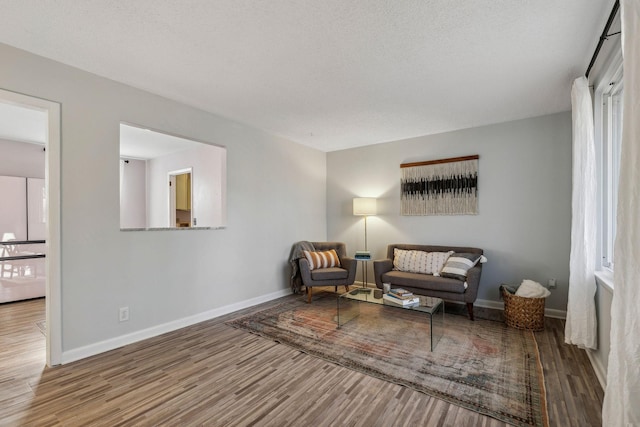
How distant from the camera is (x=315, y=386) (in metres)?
2.19

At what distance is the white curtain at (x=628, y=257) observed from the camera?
1.14 metres

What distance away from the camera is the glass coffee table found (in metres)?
2.87

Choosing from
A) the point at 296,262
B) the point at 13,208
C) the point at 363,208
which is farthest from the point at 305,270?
the point at 13,208

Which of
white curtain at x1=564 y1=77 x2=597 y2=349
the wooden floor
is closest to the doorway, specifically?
the wooden floor

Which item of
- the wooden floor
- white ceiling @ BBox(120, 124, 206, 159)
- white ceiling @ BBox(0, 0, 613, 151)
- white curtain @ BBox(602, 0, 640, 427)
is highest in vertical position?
white ceiling @ BBox(0, 0, 613, 151)

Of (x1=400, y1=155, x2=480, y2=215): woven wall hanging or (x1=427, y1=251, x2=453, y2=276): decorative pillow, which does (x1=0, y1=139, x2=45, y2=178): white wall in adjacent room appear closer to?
(x1=400, y1=155, x2=480, y2=215): woven wall hanging

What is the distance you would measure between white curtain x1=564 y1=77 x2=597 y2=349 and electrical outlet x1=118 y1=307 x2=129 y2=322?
400cm

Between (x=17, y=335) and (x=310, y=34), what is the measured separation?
4174 mm

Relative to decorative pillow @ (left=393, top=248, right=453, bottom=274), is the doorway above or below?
above

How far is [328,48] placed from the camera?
229cm

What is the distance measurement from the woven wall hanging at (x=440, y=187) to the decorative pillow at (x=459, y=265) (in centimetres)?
71

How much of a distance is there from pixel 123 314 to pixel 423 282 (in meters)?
3.28

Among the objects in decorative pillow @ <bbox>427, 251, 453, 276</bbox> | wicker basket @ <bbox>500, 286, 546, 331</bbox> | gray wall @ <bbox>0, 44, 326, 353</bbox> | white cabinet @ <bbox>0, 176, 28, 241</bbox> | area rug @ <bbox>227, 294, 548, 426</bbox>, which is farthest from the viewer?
white cabinet @ <bbox>0, 176, 28, 241</bbox>

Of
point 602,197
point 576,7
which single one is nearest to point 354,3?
point 576,7
